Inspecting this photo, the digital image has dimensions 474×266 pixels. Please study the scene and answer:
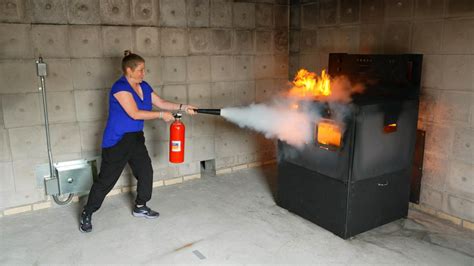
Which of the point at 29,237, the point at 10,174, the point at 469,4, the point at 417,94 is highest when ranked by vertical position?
the point at 469,4

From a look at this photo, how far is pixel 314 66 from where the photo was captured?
521cm

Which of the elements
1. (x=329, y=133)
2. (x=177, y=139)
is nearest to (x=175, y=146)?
(x=177, y=139)

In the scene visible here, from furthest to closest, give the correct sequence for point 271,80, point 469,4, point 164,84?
point 271,80 → point 164,84 → point 469,4

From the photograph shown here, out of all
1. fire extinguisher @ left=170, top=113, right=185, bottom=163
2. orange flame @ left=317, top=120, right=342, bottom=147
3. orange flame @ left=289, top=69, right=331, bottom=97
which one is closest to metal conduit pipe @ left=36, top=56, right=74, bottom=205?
fire extinguisher @ left=170, top=113, right=185, bottom=163

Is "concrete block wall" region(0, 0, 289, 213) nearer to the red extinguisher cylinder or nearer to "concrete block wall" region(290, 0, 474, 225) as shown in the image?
the red extinguisher cylinder

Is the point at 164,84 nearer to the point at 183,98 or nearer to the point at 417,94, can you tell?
the point at 183,98

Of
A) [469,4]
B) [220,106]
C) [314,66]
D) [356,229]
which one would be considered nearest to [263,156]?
[220,106]

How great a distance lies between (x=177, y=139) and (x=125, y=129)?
1.82 ft

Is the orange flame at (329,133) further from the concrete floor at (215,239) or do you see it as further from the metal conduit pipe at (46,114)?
the metal conduit pipe at (46,114)

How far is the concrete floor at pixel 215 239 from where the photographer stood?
314 centimetres

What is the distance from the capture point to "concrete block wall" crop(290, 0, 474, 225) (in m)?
3.54

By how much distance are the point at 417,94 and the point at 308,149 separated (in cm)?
125

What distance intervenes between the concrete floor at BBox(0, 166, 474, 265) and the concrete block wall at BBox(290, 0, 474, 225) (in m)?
0.35

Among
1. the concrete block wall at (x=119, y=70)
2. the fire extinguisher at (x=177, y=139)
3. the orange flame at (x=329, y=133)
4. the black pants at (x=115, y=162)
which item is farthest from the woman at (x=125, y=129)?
the orange flame at (x=329, y=133)
